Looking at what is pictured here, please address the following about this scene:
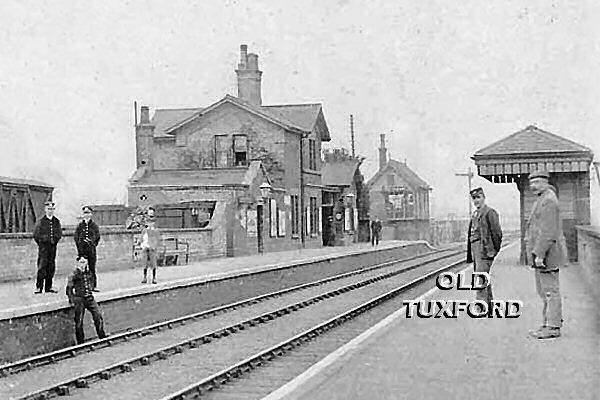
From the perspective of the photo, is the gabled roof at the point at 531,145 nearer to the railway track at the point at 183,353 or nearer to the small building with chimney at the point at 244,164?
the railway track at the point at 183,353

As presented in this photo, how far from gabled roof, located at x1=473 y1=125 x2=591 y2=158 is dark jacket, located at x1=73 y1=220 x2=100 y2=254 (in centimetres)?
1096

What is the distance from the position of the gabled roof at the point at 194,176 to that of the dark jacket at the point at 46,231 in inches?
797

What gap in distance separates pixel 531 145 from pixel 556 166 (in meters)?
0.90

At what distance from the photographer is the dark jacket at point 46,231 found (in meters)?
17.5

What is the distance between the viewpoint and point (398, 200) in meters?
65.1

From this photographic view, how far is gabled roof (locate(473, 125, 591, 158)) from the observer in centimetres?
2480

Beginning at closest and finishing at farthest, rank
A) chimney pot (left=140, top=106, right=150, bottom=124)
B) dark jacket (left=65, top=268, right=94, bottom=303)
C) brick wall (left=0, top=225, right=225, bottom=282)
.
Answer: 1. dark jacket (left=65, top=268, right=94, bottom=303)
2. brick wall (left=0, top=225, right=225, bottom=282)
3. chimney pot (left=140, top=106, right=150, bottom=124)

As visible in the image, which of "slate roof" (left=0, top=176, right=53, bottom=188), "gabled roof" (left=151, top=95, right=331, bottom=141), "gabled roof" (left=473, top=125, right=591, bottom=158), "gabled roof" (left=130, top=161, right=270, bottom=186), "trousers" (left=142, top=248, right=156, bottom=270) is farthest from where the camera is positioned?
"gabled roof" (left=151, top=95, right=331, bottom=141)

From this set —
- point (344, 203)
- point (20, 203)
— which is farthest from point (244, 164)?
point (20, 203)

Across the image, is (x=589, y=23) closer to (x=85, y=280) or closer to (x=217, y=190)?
(x=85, y=280)

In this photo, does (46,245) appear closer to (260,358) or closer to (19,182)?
(260,358)

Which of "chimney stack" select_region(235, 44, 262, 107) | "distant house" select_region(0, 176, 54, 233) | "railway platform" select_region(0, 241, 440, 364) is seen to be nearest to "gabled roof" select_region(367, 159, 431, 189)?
"chimney stack" select_region(235, 44, 262, 107)

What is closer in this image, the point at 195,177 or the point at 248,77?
the point at 195,177

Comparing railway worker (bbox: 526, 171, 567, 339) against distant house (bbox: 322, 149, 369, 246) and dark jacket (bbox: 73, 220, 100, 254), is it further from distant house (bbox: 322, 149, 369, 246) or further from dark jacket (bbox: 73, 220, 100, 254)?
distant house (bbox: 322, 149, 369, 246)
